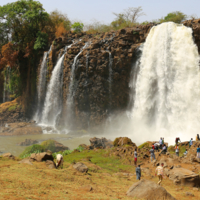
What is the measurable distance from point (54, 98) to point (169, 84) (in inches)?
672

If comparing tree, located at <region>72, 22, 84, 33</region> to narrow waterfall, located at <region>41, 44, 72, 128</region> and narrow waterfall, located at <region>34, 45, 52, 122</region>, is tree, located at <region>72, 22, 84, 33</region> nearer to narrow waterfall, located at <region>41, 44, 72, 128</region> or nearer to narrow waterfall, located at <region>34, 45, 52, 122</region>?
narrow waterfall, located at <region>34, 45, 52, 122</region>

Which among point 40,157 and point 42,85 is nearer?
point 40,157

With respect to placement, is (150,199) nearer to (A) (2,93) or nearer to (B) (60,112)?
(B) (60,112)

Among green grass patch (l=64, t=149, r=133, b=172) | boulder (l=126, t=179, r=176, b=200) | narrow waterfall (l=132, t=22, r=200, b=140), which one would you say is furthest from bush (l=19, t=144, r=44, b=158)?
narrow waterfall (l=132, t=22, r=200, b=140)

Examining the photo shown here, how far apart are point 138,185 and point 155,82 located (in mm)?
21089

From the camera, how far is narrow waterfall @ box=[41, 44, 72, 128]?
3328 cm

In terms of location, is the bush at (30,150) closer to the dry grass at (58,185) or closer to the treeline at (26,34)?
the dry grass at (58,185)

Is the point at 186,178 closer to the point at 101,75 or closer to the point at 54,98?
the point at 101,75

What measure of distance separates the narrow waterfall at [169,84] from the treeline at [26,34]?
11567 millimetres

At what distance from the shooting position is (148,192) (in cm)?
804

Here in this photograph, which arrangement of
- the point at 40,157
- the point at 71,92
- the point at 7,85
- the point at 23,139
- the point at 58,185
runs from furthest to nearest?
the point at 7,85
the point at 71,92
the point at 23,139
the point at 40,157
the point at 58,185

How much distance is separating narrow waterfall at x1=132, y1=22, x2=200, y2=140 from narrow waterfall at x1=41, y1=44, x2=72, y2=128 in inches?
451

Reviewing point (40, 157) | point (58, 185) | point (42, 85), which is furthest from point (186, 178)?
point (42, 85)

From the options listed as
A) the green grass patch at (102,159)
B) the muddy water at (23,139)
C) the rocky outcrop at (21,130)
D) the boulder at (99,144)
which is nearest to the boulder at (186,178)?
the green grass patch at (102,159)
